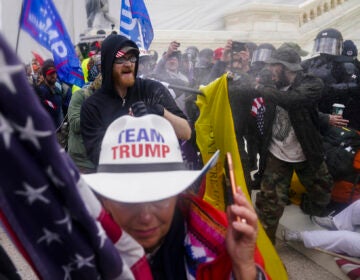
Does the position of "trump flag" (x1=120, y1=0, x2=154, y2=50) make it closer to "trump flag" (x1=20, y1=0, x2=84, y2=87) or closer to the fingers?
"trump flag" (x1=20, y1=0, x2=84, y2=87)

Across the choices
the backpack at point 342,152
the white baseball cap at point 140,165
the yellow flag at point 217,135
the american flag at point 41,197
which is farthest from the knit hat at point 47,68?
the american flag at point 41,197

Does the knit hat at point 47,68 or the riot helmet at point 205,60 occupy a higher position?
the knit hat at point 47,68

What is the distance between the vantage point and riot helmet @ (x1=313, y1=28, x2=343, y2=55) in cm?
507

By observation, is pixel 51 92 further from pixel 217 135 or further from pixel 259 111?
pixel 217 135

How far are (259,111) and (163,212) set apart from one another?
10.6ft

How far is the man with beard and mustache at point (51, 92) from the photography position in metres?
5.21

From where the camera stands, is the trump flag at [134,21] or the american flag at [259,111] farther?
the trump flag at [134,21]

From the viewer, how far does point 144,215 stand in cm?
116

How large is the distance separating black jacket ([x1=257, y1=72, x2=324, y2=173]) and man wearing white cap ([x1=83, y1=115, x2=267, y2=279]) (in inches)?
102

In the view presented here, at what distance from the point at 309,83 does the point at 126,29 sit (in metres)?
2.47

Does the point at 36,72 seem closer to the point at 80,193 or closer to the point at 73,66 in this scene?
the point at 73,66

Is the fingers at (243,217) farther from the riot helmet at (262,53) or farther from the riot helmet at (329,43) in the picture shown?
the riot helmet at (262,53)

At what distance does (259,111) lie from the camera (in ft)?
14.0

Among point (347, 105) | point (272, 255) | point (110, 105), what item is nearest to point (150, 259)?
point (110, 105)
